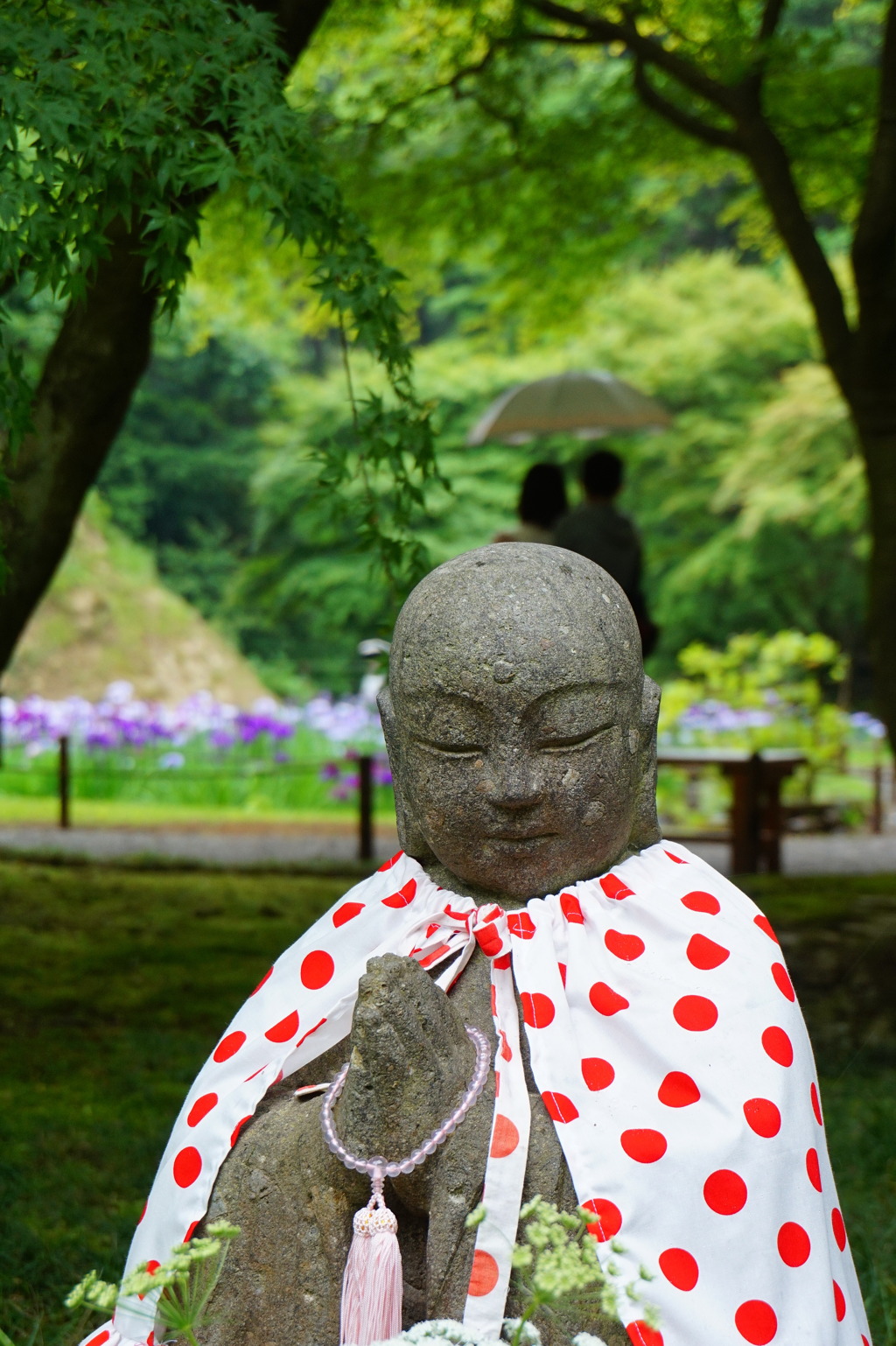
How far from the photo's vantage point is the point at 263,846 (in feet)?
29.9

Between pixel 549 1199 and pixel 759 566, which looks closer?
pixel 549 1199

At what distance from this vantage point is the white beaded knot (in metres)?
1.68

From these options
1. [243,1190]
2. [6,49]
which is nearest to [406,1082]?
[243,1190]

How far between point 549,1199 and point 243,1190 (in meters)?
0.44

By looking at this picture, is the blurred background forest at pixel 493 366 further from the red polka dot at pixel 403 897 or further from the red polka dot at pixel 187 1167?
the red polka dot at pixel 187 1167

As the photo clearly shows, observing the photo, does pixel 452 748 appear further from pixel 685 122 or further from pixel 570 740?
pixel 685 122

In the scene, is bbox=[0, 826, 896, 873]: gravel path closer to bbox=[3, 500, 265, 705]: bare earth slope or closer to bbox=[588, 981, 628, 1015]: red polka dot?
bbox=[3, 500, 265, 705]: bare earth slope

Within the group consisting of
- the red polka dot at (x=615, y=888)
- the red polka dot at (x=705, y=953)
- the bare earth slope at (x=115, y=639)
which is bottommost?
the red polka dot at (x=705, y=953)

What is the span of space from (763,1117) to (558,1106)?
0.29m

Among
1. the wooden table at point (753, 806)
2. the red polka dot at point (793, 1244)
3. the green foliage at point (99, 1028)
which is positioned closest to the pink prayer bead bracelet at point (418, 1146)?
the red polka dot at point (793, 1244)

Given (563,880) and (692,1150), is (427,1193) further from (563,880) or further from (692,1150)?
(563,880)

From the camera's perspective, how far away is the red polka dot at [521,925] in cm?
191

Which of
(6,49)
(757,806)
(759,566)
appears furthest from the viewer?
(759,566)

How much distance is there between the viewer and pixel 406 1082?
1.66 m
